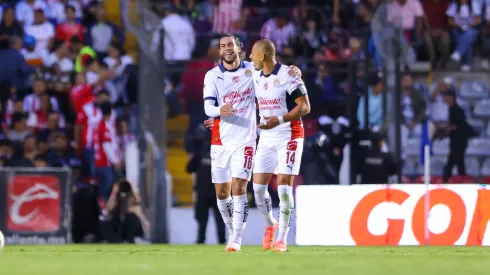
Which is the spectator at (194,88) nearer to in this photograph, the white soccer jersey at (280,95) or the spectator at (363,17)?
the spectator at (363,17)

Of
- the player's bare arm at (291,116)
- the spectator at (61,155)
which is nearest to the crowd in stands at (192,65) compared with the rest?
the spectator at (61,155)

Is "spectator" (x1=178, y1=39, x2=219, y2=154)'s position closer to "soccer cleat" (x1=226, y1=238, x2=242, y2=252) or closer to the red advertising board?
the red advertising board

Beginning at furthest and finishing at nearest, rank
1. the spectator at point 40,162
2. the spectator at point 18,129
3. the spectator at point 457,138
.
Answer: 1. the spectator at point 457,138
2. the spectator at point 18,129
3. the spectator at point 40,162

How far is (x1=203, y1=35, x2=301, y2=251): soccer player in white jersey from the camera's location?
47.2ft

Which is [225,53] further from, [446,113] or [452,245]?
[446,113]

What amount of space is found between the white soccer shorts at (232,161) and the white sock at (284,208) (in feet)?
1.47

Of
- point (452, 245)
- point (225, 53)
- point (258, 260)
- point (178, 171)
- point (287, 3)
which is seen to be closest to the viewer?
point (258, 260)

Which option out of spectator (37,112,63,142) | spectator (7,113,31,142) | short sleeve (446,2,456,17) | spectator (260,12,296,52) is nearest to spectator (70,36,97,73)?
spectator (37,112,63,142)

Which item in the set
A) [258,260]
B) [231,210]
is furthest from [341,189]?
[258,260]

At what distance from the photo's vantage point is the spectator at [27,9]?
79.8ft

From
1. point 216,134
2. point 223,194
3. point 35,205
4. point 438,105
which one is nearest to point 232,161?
point 216,134

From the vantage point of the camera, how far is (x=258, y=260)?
40.0 ft

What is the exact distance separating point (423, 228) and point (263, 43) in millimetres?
5534

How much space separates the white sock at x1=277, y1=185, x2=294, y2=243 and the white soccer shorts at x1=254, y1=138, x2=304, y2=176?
0.65 ft
